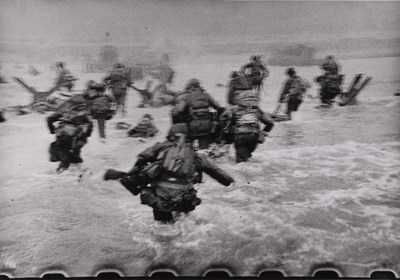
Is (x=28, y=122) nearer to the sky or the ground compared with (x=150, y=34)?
nearer to the ground

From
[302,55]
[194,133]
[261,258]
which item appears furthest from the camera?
[302,55]

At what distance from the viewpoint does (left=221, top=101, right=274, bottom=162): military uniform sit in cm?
435

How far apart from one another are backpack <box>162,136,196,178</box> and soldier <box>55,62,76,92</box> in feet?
4.73

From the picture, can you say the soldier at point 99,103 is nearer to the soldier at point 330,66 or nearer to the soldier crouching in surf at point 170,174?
the soldier crouching in surf at point 170,174

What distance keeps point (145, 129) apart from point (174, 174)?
28.1 inches

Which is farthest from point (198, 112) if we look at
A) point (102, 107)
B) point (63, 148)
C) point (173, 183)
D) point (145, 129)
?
point (63, 148)

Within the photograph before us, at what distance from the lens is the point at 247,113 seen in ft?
14.3

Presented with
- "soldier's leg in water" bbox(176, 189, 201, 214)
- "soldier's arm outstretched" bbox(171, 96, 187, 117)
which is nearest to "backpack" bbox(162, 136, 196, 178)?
"soldier's leg in water" bbox(176, 189, 201, 214)

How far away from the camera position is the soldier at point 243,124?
4348 millimetres

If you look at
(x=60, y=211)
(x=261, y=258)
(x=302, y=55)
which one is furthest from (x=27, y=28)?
(x=261, y=258)

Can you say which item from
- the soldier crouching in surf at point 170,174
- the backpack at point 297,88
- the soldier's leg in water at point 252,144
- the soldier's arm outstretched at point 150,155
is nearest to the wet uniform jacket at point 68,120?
the soldier crouching in surf at point 170,174

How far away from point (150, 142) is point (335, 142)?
2.19 metres

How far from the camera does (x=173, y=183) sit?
13.0 ft

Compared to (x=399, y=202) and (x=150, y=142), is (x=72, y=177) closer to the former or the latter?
(x=150, y=142)
